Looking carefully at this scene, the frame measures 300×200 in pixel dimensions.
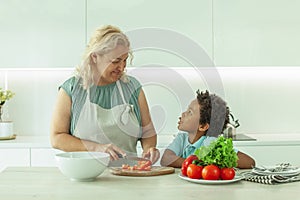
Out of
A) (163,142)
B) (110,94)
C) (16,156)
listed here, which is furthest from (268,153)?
Result: (16,156)

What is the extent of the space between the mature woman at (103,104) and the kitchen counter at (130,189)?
1.59ft

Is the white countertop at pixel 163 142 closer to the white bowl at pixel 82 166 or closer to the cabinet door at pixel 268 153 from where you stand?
the cabinet door at pixel 268 153

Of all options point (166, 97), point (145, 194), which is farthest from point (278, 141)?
point (145, 194)

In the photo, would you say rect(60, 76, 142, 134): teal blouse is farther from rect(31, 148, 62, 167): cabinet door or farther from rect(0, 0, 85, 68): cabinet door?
rect(0, 0, 85, 68): cabinet door

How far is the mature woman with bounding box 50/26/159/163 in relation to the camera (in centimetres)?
260

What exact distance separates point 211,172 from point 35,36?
212 centimetres

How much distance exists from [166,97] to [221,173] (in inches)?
79.7

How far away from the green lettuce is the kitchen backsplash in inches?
76.2

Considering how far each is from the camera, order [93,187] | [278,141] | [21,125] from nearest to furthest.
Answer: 1. [93,187]
2. [278,141]
3. [21,125]

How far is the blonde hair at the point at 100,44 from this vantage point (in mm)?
2596

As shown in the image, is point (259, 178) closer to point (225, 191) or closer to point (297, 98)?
point (225, 191)

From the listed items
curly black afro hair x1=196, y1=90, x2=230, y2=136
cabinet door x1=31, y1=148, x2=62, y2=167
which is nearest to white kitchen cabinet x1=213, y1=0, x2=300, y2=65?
curly black afro hair x1=196, y1=90, x2=230, y2=136

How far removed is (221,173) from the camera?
1999mm

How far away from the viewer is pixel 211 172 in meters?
1.97
